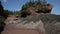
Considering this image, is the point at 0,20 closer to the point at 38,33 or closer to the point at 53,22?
the point at 38,33

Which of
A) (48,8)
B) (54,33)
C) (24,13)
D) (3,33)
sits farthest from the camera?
(48,8)

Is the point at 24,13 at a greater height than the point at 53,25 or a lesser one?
lesser

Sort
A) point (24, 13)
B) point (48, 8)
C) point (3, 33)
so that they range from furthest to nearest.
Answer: point (48, 8), point (24, 13), point (3, 33)

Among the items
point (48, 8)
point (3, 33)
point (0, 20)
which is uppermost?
point (0, 20)

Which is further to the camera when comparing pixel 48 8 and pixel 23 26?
pixel 48 8

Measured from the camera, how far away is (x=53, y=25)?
96.1 inches

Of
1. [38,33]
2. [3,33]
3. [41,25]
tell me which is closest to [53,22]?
[41,25]

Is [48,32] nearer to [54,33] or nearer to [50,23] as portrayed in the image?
[54,33]

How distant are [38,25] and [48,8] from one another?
7.08 metres

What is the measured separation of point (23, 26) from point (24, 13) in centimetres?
366

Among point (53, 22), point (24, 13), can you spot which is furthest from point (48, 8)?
point (53, 22)

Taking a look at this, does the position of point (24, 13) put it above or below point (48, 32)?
below

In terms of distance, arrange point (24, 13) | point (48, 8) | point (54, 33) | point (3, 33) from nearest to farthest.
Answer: point (54, 33) < point (3, 33) < point (24, 13) < point (48, 8)

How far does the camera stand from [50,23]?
2.57 m
